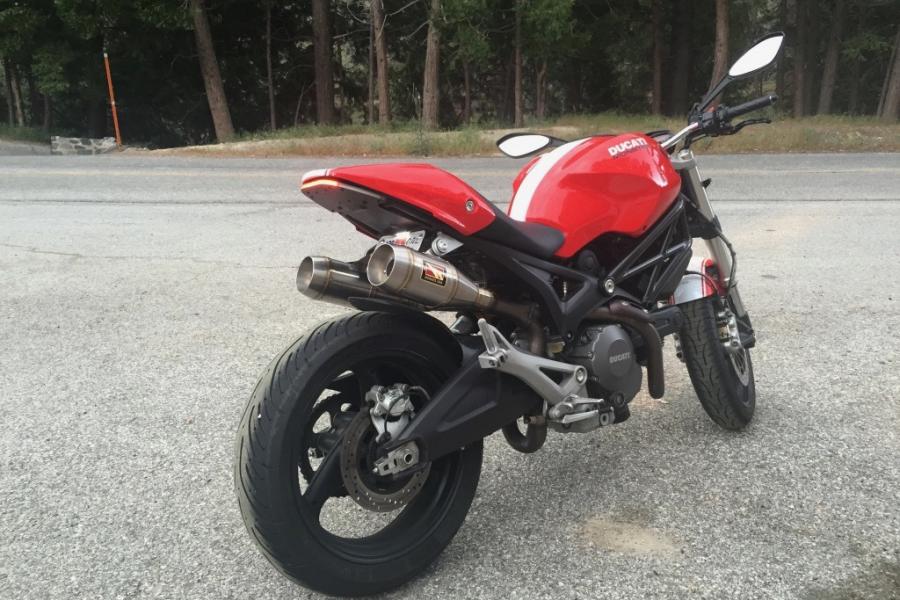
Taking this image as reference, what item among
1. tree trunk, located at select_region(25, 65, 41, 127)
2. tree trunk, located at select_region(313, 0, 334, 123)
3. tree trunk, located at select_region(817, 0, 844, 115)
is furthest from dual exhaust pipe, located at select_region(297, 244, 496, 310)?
tree trunk, located at select_region(25, 65, 41, 127)

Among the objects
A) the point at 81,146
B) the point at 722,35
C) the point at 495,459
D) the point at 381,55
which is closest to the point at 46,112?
the point at 81,146

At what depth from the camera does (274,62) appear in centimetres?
3156

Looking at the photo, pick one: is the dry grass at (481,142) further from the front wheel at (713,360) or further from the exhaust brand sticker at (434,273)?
the exhaust brand sticker at (434,273)

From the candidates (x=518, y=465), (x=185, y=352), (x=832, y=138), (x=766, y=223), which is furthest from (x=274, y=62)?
(x=518, y=465)

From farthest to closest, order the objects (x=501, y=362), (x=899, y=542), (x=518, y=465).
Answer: (x=518, y=465), (x=899, y=542), (x=501, y=362)

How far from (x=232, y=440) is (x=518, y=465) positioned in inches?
54.9

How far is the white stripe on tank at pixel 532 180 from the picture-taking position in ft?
8.95

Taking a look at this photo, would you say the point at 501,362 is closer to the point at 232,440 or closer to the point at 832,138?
the point at 232,440

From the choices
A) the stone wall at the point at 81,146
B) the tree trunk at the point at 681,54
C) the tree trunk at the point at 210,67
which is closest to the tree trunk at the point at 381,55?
the tree trunk at the point at 210,67

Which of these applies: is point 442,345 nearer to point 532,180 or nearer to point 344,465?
point 344,465

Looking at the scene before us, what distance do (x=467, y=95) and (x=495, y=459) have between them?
1163 inches

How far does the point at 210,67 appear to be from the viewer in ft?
76.9

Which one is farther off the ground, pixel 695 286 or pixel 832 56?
pixel 832 56

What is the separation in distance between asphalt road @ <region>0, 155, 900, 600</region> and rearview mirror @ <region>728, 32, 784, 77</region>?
1.70m
